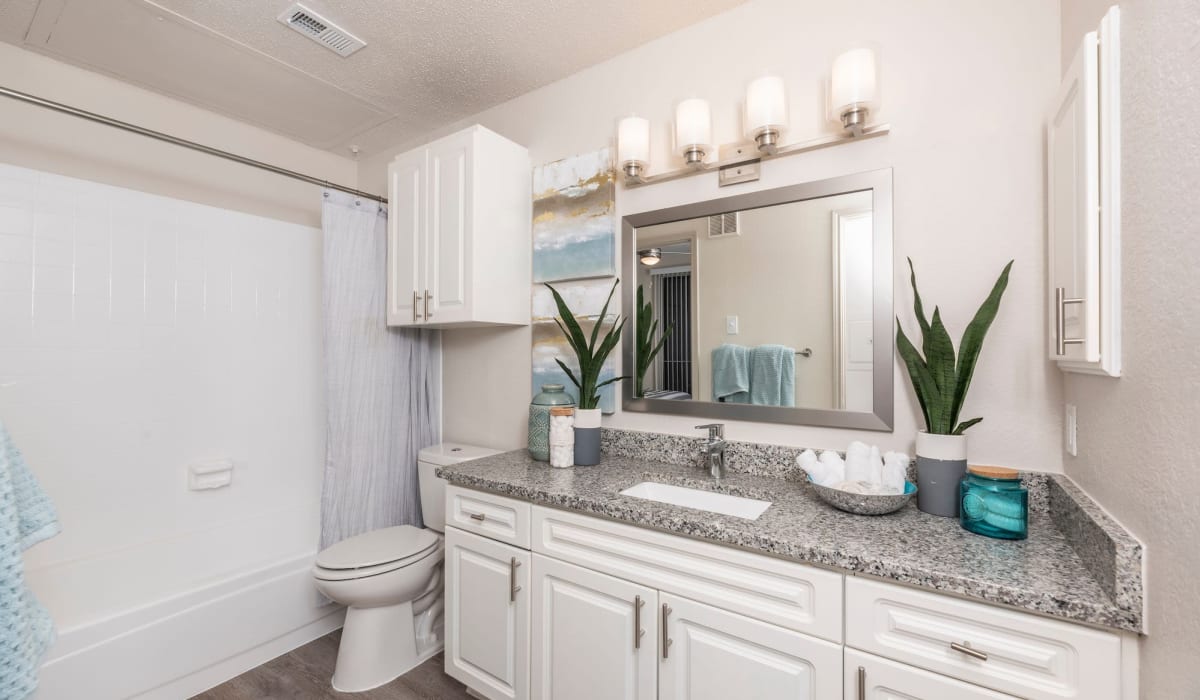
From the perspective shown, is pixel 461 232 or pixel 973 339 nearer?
pixel 973 339

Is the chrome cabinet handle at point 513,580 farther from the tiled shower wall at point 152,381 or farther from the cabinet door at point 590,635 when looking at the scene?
the tiled shower wall at point 152,381

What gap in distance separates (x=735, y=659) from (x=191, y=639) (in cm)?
201

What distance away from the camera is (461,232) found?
81.2 inches

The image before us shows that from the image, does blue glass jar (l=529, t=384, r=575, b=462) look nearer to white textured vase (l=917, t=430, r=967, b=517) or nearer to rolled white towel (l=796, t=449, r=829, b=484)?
rolled white towel (l=796, t=449, r=829, b=484)

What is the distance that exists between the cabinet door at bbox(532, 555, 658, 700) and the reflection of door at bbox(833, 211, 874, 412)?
33.6 inches

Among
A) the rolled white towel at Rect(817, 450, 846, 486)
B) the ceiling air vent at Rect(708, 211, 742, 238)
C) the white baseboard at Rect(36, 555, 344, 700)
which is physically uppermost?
the ceiling air vent at Rect(708, 211, 742, 238)

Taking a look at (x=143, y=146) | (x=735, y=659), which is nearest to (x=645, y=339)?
(x=735, y=659)

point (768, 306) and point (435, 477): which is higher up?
point (768, 306)

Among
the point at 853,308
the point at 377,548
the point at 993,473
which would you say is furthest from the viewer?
the point at 377,548

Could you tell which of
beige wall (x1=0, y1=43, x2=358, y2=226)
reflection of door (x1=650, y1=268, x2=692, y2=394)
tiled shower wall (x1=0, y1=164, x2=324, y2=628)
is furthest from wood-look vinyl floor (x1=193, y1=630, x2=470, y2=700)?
beige wall (x1=0, y1=43, x2=358, y2=226)

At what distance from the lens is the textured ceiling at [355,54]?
5.78ft

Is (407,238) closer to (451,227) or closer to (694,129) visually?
(451,227)

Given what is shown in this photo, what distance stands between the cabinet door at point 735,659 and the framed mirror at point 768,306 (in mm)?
684

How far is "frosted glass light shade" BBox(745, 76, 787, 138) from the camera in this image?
1.57 meters
